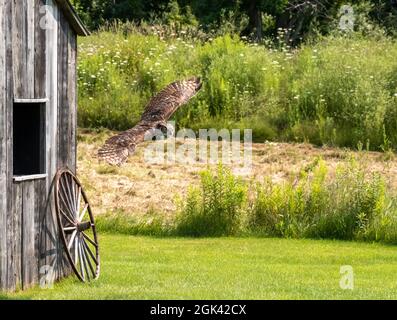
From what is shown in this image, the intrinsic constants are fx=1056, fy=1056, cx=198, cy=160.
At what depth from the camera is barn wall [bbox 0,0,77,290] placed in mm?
10305

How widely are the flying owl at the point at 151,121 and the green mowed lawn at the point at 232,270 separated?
1.45 metres

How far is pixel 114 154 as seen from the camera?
10359 mm

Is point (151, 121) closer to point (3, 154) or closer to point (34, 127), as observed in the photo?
point (34, 127)

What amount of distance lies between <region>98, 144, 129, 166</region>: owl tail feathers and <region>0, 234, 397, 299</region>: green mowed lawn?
4.65 ft

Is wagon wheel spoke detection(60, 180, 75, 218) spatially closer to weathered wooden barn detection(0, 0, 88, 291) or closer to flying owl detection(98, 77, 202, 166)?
weathered wooden barn detection(0, 0, 88, 291)

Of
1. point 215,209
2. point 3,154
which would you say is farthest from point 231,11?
point 3,154

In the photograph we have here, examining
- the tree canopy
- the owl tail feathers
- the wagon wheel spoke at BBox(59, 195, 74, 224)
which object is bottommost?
the wagon wheel spoke at BBox(59, 195, 74, 224)

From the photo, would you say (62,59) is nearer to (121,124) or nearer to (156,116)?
(156,116)

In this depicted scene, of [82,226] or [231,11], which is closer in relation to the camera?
[82,226]

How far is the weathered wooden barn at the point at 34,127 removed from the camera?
1034cm

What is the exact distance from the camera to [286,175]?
18.2 m

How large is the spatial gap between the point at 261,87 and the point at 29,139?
429 inches

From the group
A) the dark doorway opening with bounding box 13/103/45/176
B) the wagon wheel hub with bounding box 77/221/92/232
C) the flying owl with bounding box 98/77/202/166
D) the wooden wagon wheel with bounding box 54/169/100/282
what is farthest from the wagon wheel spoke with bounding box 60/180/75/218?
the flying owl with bounding box 98/77/202/166

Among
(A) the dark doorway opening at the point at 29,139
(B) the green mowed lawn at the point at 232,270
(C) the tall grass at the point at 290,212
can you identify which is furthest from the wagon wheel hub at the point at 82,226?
(C) the tall grass at the point at 290,212
